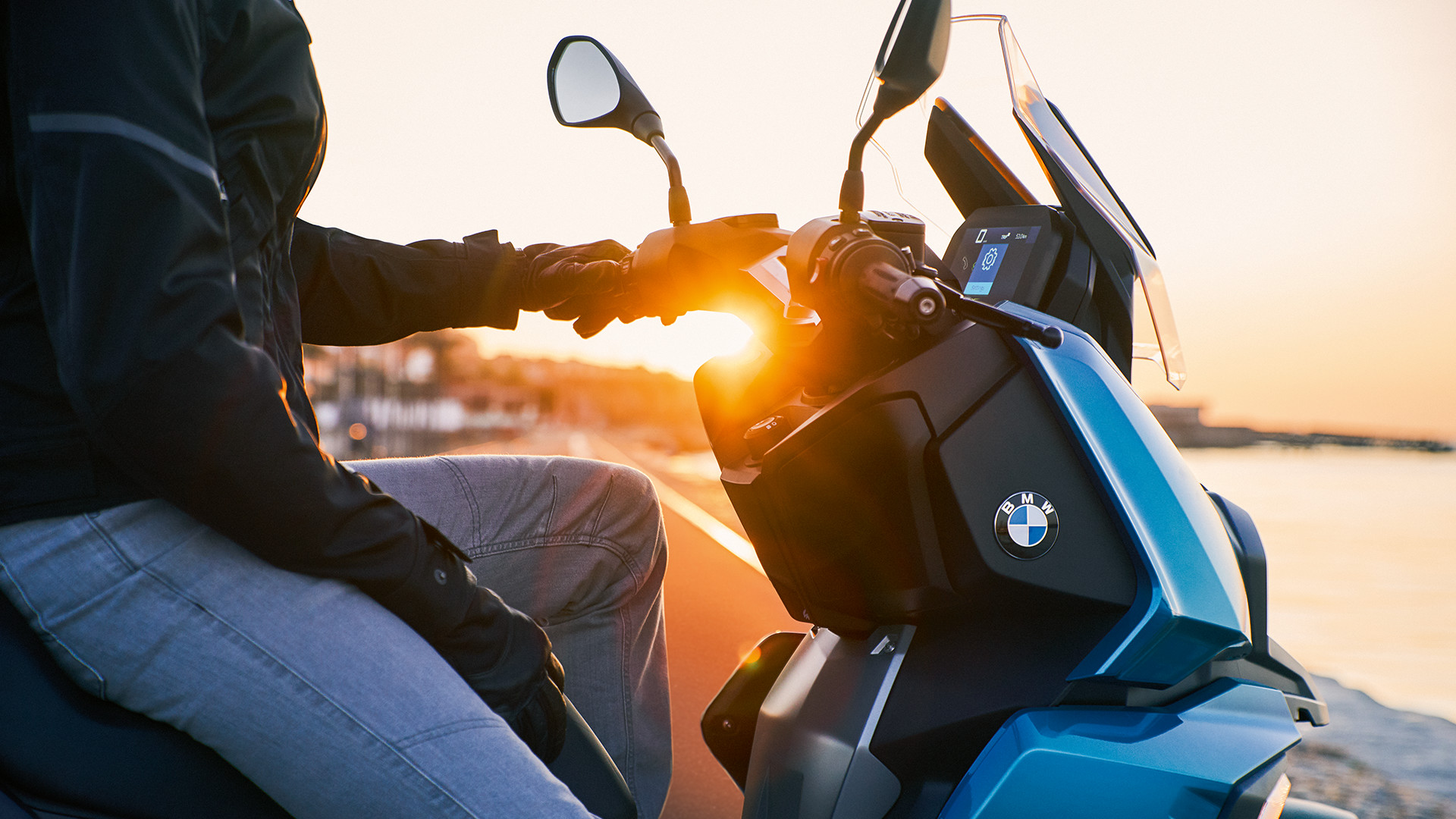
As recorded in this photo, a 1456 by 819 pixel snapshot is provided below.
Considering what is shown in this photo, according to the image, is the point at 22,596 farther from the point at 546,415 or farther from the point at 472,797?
the point at 546,415

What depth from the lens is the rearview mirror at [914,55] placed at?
0.94 metres

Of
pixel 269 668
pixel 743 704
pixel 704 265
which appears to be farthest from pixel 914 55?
pixel 743 704

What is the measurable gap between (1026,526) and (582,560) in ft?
2.55

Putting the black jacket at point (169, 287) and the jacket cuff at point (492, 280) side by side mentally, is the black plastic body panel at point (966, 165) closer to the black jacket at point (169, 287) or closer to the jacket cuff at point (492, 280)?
the jacket cuff at point (492, 280)

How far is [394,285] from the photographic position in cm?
152

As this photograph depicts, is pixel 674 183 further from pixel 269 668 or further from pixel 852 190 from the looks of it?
pixel 269 668

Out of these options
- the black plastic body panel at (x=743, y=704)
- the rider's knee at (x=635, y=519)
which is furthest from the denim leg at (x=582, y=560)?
the black plastic body panel at (x=743, y=704)

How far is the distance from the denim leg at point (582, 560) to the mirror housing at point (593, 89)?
1.90 ft

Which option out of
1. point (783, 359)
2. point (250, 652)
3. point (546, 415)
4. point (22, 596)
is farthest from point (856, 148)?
point (546, 415)

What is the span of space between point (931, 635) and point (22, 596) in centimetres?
97

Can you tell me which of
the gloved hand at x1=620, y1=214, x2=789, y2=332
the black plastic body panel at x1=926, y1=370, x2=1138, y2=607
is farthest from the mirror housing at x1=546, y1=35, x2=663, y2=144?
the black plastic body panel at x1=926, y1=370, x2=1138, y2=607

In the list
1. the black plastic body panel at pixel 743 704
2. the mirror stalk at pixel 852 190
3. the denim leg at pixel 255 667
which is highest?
the mirror stalk at pixel 852 190

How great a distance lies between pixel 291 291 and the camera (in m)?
1.05

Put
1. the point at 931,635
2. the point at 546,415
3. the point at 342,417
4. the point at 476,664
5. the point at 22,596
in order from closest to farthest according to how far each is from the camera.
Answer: the point at 22,596
the point at 476,664
the point at 931,635
the point at 342,417
the point at 546,415
